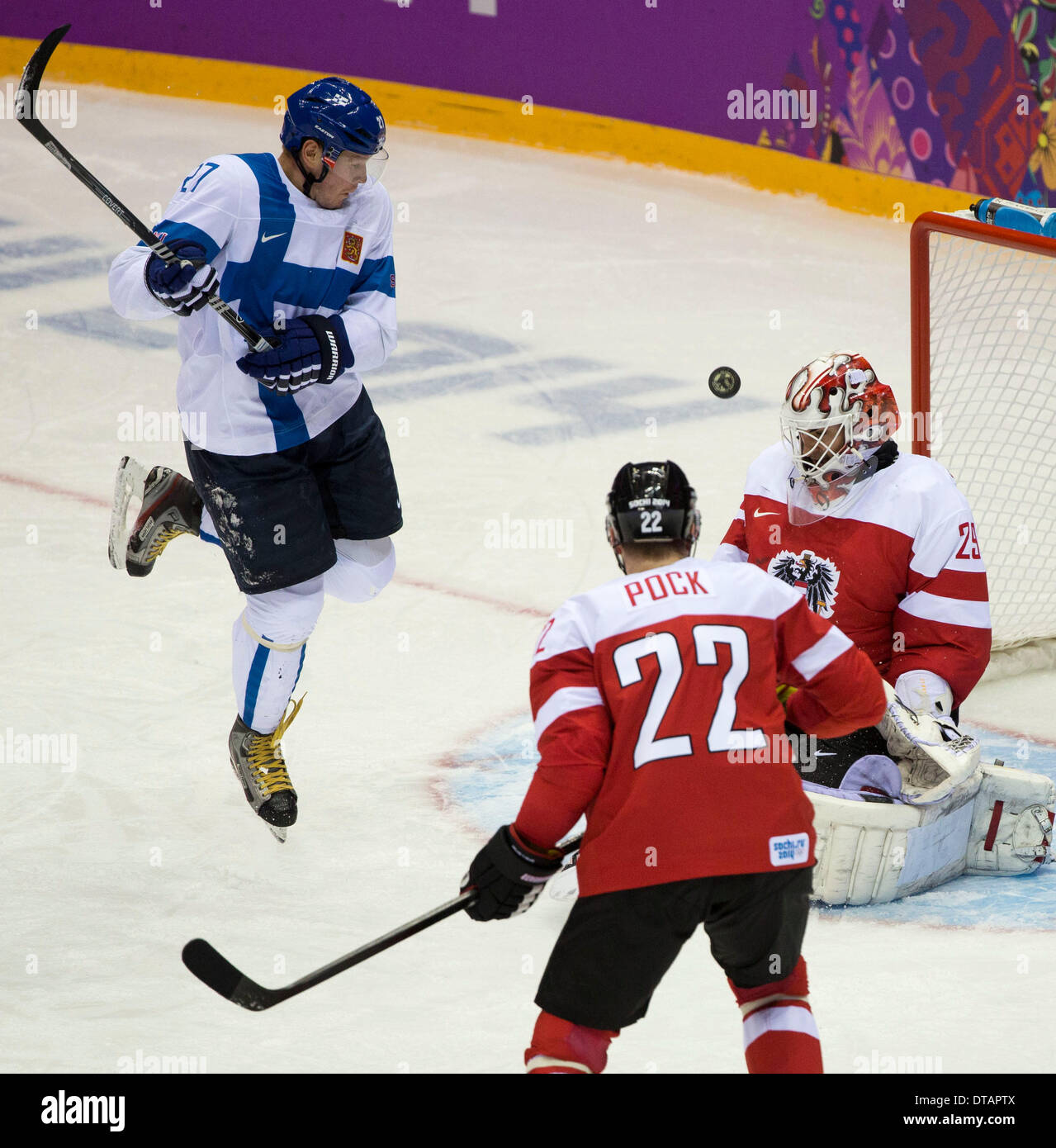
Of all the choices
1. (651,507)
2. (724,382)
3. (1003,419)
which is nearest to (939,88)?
(1003,419)

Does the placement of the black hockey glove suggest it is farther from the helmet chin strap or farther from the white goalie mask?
the helmet chin strap

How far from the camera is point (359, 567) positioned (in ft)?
12.6

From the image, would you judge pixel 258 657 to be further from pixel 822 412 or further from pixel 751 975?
pixel 751 975

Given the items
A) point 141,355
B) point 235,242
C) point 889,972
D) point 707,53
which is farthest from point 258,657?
point 707,53

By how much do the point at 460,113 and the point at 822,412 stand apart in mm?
7187

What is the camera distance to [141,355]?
23.7 feet

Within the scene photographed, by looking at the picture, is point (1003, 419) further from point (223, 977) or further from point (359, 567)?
point (223, 977)

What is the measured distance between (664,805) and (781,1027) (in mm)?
355

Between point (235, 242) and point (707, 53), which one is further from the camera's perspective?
point (707, 53)

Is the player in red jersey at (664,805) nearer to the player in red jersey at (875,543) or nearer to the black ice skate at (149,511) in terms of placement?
the player in red jersey at (875,543)

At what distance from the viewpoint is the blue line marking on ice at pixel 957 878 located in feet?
10.9

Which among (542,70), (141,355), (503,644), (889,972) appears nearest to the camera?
(889,972)

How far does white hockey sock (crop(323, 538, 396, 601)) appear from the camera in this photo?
3838mm

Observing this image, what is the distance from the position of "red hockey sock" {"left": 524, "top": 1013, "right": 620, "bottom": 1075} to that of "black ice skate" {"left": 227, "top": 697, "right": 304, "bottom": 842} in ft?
4.51
